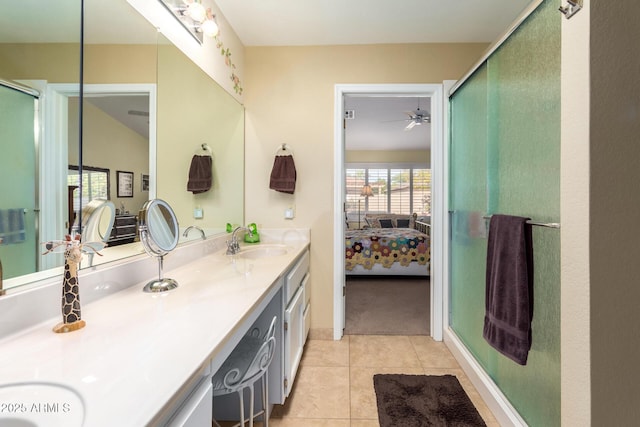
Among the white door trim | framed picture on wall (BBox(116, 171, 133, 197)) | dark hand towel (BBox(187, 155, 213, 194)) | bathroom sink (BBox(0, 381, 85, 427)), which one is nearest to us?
bathroom sink (BBox(0, 381, 85, 427))

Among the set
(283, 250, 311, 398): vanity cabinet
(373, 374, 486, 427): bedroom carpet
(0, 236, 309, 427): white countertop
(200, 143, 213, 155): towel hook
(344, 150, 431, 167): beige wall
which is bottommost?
(373, 374, 486, 427): bedroom carpet

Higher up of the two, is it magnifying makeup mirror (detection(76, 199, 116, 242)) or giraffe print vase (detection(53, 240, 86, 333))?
magnifying makeup mirror (detection(76, 199, 116, 242))

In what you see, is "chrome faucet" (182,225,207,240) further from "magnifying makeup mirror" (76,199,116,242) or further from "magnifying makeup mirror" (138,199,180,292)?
"magnifying makeup mirror" (76,199,116,242)

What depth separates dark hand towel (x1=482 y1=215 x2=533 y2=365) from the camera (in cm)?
135

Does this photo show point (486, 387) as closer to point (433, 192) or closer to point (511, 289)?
point (511, 289)

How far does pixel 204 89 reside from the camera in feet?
6.49

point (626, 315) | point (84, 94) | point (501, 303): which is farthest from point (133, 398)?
point (501, 303)

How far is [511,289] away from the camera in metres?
1.41

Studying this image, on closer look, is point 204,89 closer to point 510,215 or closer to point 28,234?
point 28,234

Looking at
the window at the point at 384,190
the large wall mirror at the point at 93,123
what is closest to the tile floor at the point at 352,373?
the large wall mirror at the point at 93,123

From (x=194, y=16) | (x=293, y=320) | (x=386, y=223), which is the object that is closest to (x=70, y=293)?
(x=293, y=320)

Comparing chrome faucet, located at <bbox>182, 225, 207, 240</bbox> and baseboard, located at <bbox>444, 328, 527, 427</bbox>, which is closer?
baseboard, located at <bbox>444, 328, 527, 427</bbox>

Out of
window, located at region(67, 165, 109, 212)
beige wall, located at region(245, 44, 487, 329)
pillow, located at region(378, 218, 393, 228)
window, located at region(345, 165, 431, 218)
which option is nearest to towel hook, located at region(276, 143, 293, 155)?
beige wall, located at region(245, 44, 487, 329)

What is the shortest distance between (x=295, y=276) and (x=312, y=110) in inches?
55.7
